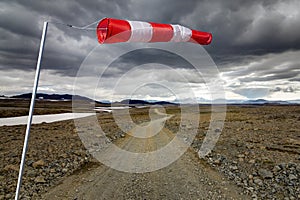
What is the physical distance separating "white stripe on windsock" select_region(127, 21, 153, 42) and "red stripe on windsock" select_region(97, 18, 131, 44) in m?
0.11

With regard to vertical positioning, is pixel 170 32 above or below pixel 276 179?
above

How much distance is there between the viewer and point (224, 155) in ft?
35.4

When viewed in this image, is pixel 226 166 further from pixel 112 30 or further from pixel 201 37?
pixel 112 30

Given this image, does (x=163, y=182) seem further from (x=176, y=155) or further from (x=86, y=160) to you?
(x=86, y=160)

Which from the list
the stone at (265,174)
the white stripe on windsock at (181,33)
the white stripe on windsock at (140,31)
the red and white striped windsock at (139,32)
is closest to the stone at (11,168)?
the red and white striped windsock at (139,32)

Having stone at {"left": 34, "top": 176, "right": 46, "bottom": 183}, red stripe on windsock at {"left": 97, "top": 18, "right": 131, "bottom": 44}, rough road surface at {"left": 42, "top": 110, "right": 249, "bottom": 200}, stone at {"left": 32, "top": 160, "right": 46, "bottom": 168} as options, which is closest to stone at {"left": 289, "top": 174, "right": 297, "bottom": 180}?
rough road surface at {"left": 42, "top": 110, "right": 249, "bottom": 200}

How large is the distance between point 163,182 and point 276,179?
159 inches

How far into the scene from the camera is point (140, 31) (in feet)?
14.5

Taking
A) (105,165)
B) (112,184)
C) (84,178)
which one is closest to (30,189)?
(84,178)

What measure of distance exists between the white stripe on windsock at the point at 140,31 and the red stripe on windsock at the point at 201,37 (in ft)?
4.25

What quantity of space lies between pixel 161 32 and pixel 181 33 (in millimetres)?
568

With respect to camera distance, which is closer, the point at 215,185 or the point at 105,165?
the point at 215,185

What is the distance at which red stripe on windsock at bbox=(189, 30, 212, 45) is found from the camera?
5.29 m

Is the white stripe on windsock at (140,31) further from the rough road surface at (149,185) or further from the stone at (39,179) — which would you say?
the stone at (39,179)
